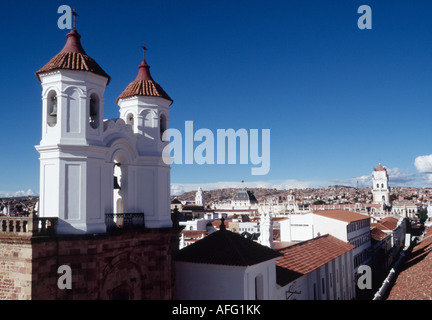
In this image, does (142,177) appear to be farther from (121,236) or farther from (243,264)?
(243,264)

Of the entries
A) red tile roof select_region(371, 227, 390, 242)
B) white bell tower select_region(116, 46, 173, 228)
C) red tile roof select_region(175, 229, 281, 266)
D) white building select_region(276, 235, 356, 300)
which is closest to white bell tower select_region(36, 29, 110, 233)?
white bell tower select_region(116, 46, 173, 228)

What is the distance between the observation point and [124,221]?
1703 cm

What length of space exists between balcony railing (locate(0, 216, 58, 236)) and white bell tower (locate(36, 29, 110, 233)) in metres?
0.39

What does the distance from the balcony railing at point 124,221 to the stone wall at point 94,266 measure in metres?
0.49

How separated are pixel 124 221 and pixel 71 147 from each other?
4291 millimetres

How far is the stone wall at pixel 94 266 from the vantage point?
13094mm

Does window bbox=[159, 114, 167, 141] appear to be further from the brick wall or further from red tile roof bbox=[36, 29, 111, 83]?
the brick wall

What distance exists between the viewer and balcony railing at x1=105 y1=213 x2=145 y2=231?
53.6ft

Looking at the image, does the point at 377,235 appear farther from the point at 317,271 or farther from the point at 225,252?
the point at 225,252

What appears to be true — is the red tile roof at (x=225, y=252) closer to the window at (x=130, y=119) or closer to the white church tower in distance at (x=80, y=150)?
the white church tower in distance at (x=80, y=150)

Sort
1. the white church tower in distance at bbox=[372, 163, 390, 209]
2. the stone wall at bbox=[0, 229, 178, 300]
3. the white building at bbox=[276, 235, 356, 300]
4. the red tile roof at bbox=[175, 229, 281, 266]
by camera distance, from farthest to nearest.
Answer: the white church tower in distance at bbox=[372, 163, 390, 209] < the white building at bbox=[276, 235, 356, 300] < the red tile roof at bbox=[175, 229, 281, 266] < the stone wall at bbox=[0, 229, 178, 300]

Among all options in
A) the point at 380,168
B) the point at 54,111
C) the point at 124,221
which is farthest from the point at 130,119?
the point at 380,168

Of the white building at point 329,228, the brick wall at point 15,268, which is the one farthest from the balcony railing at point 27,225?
the white building at point 329,228
